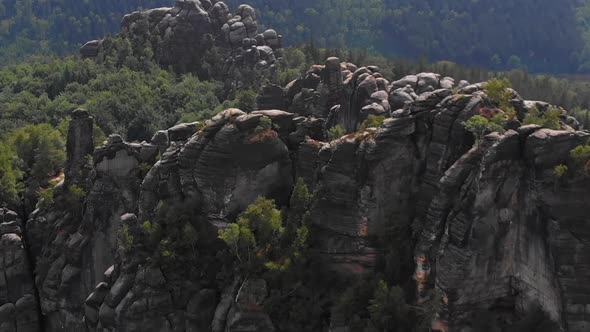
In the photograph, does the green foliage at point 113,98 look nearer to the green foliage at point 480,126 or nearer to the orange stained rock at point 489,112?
the orange stained rock at point 489,112

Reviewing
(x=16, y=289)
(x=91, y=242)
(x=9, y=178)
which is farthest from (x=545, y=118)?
(x=9, y=178)

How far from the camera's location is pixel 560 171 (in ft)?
129

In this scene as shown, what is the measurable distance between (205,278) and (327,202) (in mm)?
11291

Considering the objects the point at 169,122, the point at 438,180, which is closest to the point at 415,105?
the point at 438,180

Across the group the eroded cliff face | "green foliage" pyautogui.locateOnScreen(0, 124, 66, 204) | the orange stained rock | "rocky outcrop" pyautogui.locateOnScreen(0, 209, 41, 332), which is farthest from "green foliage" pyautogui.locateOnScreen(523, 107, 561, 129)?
"green foliage" pyautogui.locateOnScreen(0, 124, 66, 204)

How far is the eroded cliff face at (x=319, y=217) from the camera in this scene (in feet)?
134

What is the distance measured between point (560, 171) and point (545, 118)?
756 cm

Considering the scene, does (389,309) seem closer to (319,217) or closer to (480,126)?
(319,217)

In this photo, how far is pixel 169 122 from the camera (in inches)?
4838

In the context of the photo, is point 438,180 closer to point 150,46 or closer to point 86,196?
point 86,196

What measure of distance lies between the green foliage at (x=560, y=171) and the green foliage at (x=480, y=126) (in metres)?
5.03

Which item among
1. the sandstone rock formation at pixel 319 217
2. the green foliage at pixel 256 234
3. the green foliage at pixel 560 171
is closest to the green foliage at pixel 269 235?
the green foliage at pixel 256 234

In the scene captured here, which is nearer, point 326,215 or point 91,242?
point 326,215

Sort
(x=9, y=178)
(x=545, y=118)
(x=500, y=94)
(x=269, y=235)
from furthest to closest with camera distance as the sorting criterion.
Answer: (x=9, y=178), (x=269, y=235), (x=500, y=94), (x=545, y=118)
